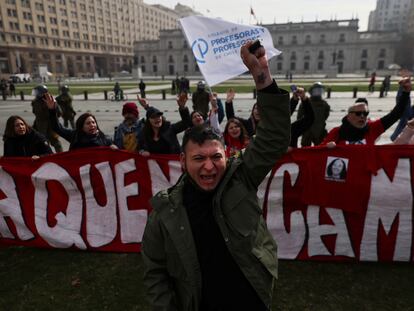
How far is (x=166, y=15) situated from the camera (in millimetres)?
134250

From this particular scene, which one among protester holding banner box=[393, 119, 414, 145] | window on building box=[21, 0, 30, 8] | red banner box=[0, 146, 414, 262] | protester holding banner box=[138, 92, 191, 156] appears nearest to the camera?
red banner box=[0, 146, 414, 262]

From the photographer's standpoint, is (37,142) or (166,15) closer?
(37,142)

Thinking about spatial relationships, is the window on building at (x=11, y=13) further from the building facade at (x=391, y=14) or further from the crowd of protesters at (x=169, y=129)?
the building facade at (x=391, y=14)

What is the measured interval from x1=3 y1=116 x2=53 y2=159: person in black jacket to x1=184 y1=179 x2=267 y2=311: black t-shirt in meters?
3.64

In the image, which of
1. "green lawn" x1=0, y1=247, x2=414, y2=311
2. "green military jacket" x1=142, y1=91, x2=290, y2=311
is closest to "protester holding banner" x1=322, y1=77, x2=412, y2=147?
"green lawn" x1=0, y1=247, x2=414, y2=311

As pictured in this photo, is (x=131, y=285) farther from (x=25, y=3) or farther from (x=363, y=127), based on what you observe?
(x=25, y=3)

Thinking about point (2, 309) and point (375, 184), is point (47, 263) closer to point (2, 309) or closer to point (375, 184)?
point (2, 309)

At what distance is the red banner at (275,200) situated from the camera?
351cm

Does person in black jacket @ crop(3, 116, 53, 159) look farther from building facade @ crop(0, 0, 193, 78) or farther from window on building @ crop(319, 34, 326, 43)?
window on building @ crop(319, 34, 326, 43)

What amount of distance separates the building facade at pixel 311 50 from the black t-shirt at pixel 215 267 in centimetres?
8087

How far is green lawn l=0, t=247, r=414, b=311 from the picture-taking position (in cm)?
307

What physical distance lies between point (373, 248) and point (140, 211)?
8.94 feet

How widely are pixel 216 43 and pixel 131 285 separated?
3049 millimetres

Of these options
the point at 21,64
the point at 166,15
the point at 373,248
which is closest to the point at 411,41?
the point at 166,15
